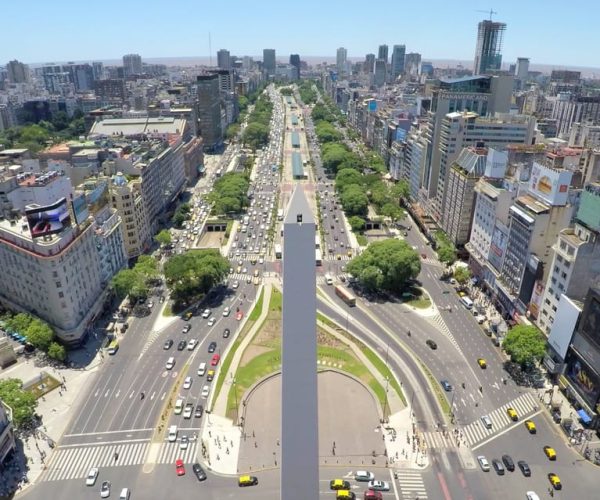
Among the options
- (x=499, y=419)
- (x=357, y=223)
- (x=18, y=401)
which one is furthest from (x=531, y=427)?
(x=357, y=223)

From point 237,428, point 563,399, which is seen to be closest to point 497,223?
point 563,399

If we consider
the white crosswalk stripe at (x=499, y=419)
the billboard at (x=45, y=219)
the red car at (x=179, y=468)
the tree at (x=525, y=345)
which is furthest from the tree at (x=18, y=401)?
the tree at (x=525, y=345)

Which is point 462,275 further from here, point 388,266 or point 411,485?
point 411,485

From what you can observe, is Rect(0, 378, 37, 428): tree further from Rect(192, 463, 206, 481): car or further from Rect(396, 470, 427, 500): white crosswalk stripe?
Rect(396, 470, 427, 500): white crosswalk stripe

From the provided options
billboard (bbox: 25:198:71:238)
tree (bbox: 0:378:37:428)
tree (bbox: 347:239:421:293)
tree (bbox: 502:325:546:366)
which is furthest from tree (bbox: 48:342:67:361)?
tree (bbox: 502:325:546:366)

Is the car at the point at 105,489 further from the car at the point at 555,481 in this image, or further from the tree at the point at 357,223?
the tree at the point at 357,223

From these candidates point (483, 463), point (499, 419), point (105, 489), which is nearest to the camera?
point (105, 489)

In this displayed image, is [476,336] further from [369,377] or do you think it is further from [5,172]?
[5,172]
